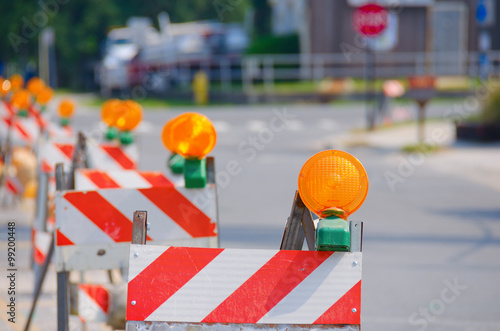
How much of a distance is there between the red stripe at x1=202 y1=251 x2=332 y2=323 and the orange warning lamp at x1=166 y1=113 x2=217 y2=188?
913mm

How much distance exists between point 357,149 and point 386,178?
3842 millimetres

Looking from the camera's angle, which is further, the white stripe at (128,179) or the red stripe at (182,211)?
the white stripe at (128,179)

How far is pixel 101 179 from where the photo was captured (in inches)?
176

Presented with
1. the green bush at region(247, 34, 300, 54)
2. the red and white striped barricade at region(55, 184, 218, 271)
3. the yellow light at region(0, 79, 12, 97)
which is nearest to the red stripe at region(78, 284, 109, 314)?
the red and white striped barricade at region(55, 184, 218, 271)

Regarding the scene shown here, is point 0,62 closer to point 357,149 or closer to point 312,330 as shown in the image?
point 357,149

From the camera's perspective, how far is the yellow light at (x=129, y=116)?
5348mm

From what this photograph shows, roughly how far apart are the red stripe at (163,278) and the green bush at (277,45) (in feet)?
97.7

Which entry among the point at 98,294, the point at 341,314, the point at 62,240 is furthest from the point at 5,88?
the point at 341,314

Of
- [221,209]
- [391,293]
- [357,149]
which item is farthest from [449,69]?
[391,293]

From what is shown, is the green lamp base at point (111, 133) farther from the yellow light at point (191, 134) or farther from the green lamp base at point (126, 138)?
the yellow light at point (191, 134)

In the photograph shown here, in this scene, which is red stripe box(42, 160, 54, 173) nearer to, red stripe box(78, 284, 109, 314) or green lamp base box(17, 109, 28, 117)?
red stripe box(78, 284, 109, 314)

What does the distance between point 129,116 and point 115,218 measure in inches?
69.2

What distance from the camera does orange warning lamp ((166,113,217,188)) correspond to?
11.5 feet

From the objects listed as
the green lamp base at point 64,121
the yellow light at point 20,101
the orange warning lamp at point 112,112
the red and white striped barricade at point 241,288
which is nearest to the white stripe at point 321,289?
the red and white striped barricade at point 241,288
